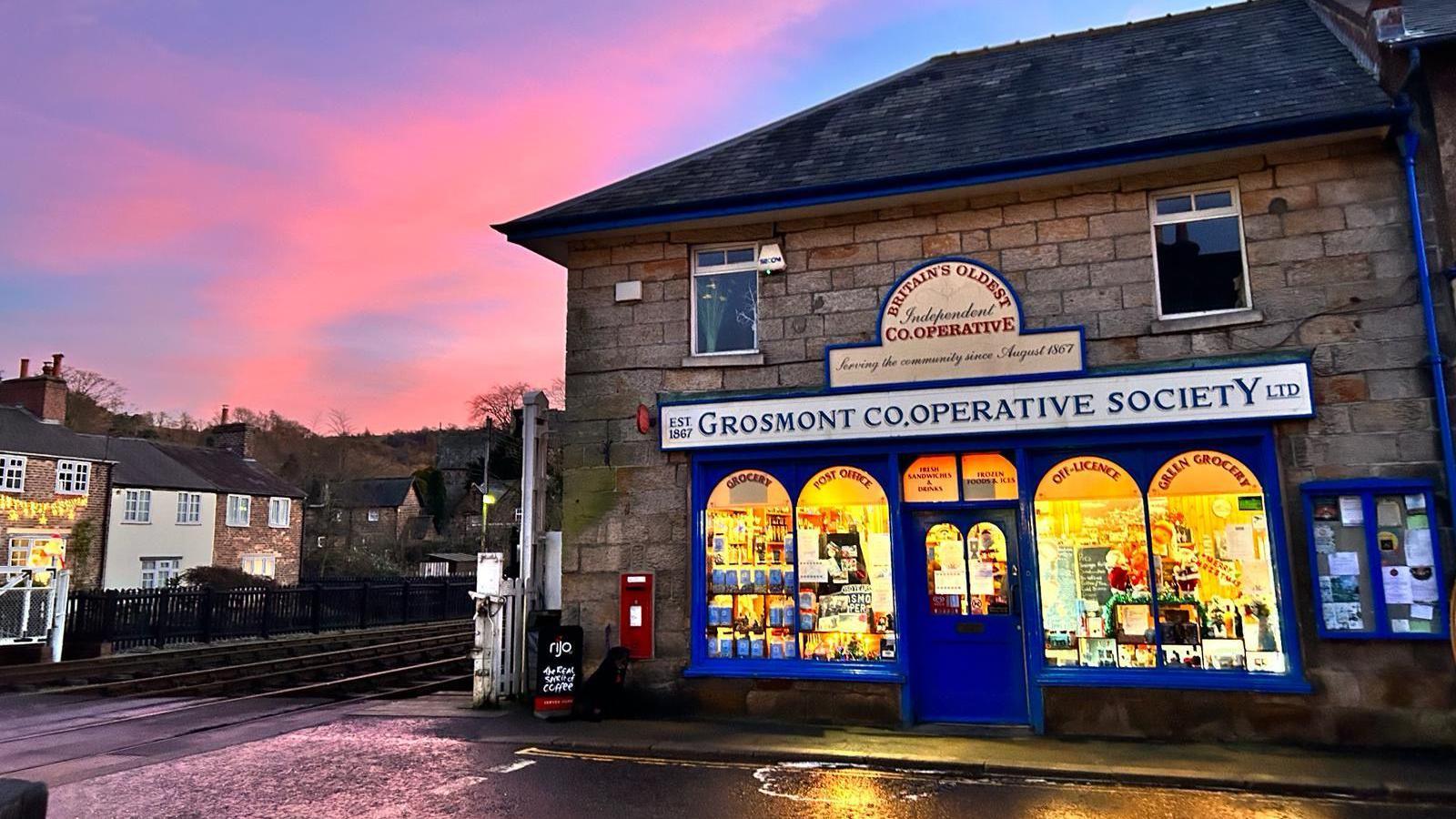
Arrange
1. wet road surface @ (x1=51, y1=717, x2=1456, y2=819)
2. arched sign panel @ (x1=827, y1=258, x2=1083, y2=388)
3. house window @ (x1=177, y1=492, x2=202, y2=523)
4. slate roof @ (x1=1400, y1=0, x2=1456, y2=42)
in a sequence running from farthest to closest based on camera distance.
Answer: house window @ (x1=177, y1=492, x2=202, y2=523)
arched sign panel @ (x1=827, y1=258, x2=1083, y2=388)
slate roof @ (x1=1400, y1=0, x2=1456, y2=42)
wet road surface @ (x1=51, y1=717, x2=1456, y2=819)

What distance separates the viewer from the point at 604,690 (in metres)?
10.1

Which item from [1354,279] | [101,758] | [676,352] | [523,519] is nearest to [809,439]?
[676,352]

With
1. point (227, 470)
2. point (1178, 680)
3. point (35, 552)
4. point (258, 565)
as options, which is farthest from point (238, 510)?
point (1178, 680)

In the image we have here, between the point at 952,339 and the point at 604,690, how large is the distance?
5.50 m

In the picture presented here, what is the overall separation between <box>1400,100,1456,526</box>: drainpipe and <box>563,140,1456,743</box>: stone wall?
4.3 inches

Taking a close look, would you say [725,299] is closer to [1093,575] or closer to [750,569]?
[750,569]

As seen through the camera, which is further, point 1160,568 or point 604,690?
point 604,690

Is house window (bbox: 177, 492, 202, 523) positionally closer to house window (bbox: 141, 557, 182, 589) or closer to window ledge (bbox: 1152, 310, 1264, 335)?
house window (bbox: 141, 557, 182, 589)

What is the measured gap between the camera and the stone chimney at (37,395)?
34.2 m

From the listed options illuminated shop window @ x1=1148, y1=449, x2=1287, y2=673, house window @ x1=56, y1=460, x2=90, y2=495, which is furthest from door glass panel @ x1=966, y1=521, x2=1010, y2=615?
house window @ x1=56, y1=460, x2=90, y2=495

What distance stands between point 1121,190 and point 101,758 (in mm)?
11881

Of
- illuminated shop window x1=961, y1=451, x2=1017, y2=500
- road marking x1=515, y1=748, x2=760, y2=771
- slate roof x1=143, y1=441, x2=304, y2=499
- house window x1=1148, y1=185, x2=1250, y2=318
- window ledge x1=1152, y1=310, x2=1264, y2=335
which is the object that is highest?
slate roof x1=143, y1=441, x2=304, y2=499

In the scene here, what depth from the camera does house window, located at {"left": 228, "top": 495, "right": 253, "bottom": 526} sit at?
1638 inches

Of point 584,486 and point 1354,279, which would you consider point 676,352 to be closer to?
point 584,486
